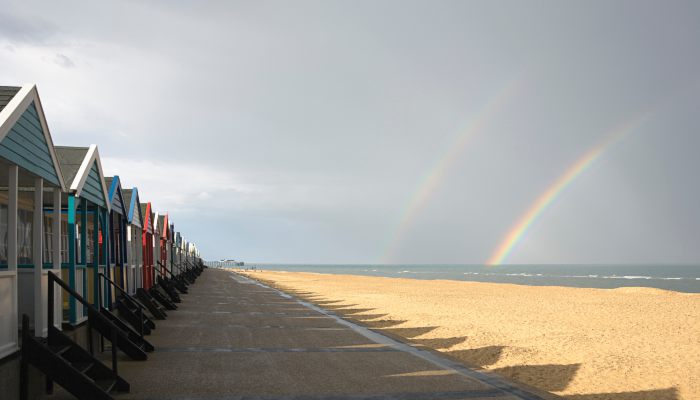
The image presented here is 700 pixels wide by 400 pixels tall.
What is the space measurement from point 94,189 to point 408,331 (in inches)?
342

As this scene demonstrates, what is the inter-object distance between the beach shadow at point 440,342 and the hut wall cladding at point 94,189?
752cm

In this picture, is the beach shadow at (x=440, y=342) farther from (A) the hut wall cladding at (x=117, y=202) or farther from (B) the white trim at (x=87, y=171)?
(A) the hut wall cladding at (x=117, y=202)

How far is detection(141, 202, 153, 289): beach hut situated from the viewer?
72.6 ft

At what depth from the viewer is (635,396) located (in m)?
8.89

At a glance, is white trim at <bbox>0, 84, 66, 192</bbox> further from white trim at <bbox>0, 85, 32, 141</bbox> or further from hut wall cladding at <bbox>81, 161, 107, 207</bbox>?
hut wall cladding at <bbox>81, 161, 107, 207</bbox>

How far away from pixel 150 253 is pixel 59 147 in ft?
39.4

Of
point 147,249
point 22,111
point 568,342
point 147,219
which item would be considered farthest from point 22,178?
point 147,249

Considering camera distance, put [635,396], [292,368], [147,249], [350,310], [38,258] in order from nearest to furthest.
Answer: [38,258] < [635,396] < [292,368] < [350,310] < [147,249]

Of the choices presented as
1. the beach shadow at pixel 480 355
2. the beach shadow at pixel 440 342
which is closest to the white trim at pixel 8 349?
the beach shadow at pixel 480 355

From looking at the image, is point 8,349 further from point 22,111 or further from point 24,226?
point 24,226

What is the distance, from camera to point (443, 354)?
11.9 metres

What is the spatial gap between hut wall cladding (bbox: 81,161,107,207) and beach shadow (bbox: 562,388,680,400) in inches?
364

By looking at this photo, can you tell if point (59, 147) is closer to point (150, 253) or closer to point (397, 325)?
point (397, 325)

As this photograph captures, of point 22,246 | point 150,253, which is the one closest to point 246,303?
point 150,253
